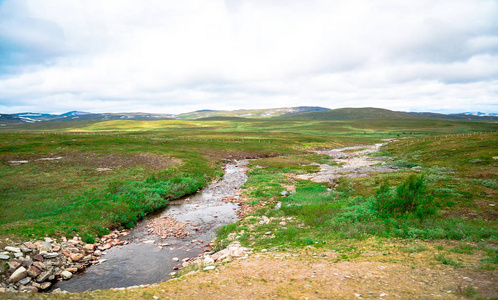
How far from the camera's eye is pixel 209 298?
9.98 meters

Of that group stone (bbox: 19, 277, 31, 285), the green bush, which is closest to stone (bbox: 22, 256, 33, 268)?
stone (bbox: 19, 277, 31, 285)

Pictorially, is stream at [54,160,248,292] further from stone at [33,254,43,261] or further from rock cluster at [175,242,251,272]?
stone at [33,254,43,261]

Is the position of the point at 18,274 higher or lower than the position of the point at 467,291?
lower

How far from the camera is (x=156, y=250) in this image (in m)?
18.1

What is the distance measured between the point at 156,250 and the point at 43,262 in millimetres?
6814

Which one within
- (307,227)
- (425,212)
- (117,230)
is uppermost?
(425,212)

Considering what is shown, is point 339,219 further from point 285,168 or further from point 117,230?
point 285,168

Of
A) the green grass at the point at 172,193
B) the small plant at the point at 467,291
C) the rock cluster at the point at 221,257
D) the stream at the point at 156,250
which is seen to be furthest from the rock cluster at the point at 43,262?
the small plant at the point at 467,291

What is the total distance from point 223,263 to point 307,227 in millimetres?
8400

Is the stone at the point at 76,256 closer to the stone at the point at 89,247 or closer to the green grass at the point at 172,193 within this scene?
the stone at the point at 89,247

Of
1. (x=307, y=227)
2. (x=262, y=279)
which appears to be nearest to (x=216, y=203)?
(x=307, y=227)

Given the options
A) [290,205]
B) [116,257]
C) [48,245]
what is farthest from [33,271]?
[290,205]

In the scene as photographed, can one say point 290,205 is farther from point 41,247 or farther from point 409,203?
point 41,247

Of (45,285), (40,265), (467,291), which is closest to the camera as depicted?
(467,291)
